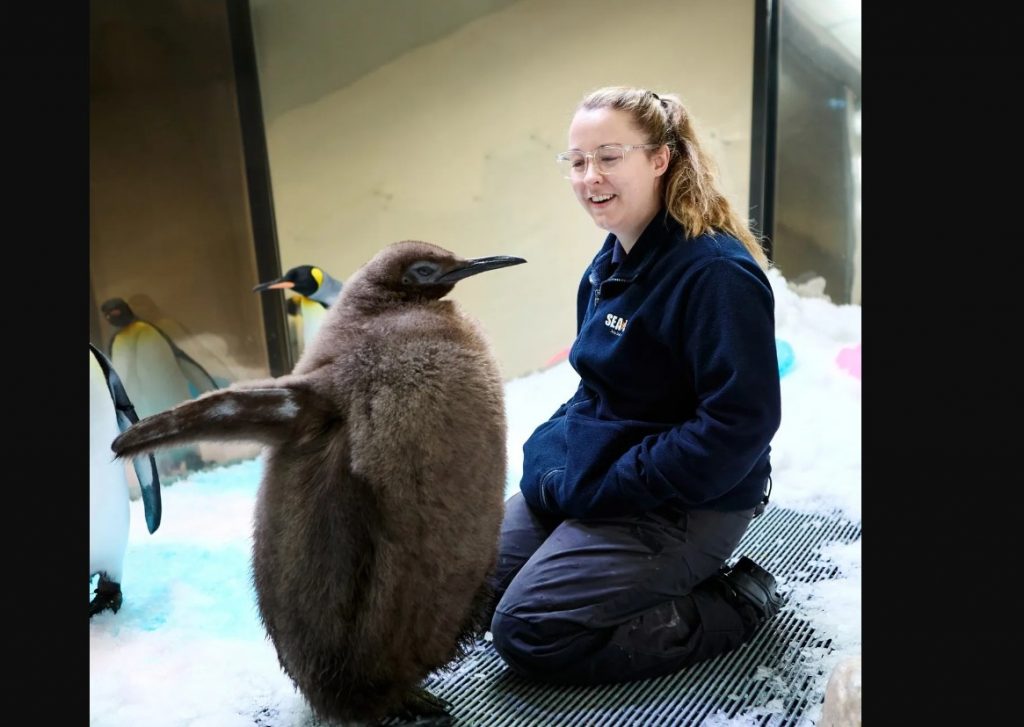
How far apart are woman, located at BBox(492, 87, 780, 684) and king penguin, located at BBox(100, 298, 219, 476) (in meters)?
0.82

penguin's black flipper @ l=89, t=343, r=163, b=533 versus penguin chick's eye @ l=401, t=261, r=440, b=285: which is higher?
penguin chick's eye @ l=401, t=261, r=440, b=285

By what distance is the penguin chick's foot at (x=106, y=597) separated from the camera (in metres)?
1.48

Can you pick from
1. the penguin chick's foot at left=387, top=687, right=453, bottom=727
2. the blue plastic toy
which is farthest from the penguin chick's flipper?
the blue plastic toy

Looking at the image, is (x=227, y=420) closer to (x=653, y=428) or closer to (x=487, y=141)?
(x=653, y=428)

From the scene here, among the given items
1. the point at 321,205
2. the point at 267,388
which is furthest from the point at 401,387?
the point at 321,205

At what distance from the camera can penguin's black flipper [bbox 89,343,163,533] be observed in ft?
5.21

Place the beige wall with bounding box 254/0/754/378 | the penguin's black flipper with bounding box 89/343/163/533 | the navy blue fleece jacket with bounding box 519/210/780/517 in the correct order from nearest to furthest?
the navy blue fleece jacket with bounding box 519/210/780/517, the penguin's black flipper with bounding box 89/343/163/533, the beige wall with bounding box 254/0/754/378

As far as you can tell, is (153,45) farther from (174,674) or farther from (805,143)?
(805,143)

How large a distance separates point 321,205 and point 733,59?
1.32m

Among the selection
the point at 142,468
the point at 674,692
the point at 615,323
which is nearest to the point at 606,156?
the point at 615,323

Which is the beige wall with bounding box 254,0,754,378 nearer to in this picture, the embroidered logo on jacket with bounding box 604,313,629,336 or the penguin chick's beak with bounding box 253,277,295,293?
the penguin chick's beak with bounding box 253,277,295,293

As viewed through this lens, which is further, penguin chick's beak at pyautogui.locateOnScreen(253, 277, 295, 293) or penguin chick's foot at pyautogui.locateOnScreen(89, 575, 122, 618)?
penguin chick's beak at pyautogui.locateOnScreen(253, 277, 295, 293)

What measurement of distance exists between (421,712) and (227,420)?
535 millimetres
